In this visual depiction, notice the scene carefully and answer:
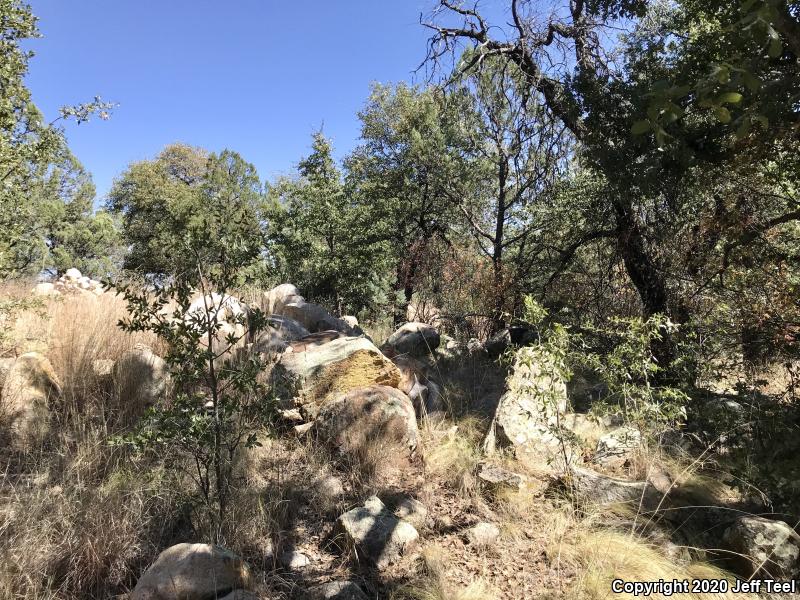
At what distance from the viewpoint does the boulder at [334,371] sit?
14.4 feet

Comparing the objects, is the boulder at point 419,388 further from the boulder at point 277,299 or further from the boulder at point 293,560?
the boulder at point 277,299

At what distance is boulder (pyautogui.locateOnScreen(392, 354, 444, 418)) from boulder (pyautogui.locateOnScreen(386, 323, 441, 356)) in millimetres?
1102

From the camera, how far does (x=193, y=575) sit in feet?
6.99

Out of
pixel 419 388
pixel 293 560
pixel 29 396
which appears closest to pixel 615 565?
pixel 293 560

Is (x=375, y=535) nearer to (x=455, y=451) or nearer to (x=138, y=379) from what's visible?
(x=455, y=451)

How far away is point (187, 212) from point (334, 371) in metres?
2.59

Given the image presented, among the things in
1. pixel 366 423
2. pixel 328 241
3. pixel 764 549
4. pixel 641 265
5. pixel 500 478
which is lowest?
pixel 764 549

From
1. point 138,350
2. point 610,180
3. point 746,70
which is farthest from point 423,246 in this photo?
point 746,70

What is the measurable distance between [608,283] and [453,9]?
4106 mm

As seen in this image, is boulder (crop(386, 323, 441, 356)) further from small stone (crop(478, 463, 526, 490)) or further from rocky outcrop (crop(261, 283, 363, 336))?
small stone (crop(478, 463, 526, 490))

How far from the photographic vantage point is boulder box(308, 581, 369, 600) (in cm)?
242

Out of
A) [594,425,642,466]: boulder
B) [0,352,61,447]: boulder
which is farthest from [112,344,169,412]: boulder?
[594,425,642,466]: boulder

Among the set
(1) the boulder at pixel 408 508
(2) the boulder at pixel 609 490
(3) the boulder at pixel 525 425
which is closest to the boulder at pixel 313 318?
(3) the boulder at pixel 525 425

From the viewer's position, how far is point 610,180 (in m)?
4.90
